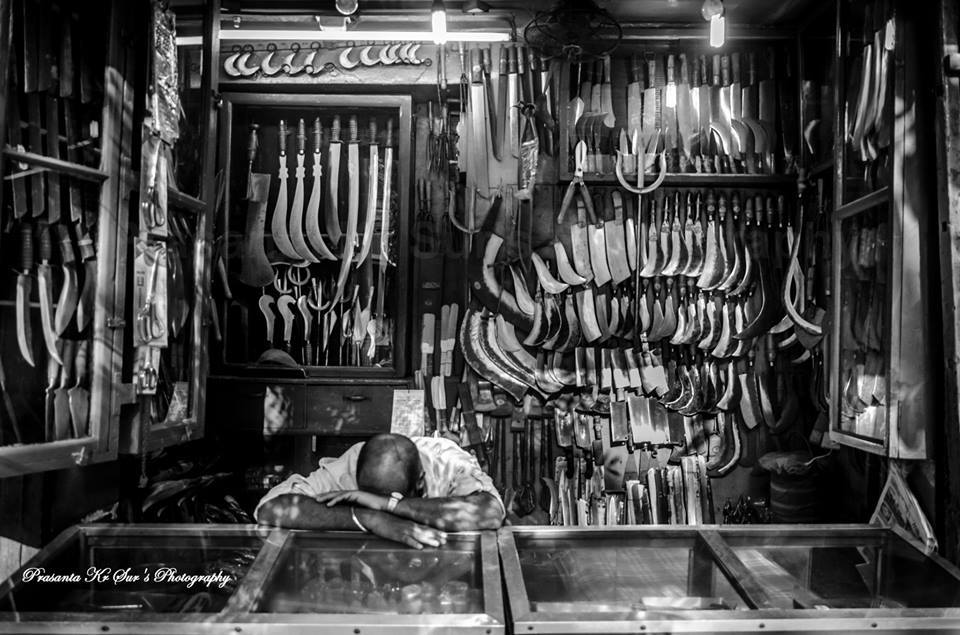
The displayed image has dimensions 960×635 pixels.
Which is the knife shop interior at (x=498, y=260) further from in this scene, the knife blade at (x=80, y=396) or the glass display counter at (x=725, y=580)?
the glass display counter at (x=725, y=580)

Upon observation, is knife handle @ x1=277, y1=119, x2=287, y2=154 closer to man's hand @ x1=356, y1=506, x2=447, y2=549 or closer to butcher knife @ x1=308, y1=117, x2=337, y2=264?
butcher knife @ x1=308, y1=117, x2=337, y2=264

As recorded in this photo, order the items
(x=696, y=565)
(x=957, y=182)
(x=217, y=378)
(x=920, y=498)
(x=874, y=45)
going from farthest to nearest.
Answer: (x=217, y=378) < (x=874, y=45) < (x=920, y=498) < (x=957, y=182) < (x=696, y=565)

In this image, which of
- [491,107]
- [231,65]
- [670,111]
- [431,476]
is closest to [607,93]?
[670,111]

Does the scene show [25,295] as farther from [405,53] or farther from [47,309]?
[405,53]

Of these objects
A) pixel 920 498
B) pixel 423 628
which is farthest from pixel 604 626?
pixel 920 498

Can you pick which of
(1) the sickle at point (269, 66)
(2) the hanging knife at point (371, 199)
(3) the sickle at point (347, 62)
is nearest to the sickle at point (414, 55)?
(3) the sickle at point (347, 62)

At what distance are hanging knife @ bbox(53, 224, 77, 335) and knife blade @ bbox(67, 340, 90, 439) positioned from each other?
94mm

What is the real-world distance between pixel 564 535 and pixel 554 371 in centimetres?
219

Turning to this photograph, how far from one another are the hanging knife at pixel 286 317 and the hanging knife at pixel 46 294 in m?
1.86

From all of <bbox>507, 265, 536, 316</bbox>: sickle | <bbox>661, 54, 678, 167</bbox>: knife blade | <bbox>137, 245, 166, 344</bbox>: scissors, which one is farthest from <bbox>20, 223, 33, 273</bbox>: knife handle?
<bbox>661, 54, 678, 167</bbox>: knife blade

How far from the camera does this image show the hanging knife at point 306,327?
4430mm

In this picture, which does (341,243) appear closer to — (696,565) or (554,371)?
(554,371)

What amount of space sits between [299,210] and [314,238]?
0.19 meters

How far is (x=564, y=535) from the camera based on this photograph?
224cm
